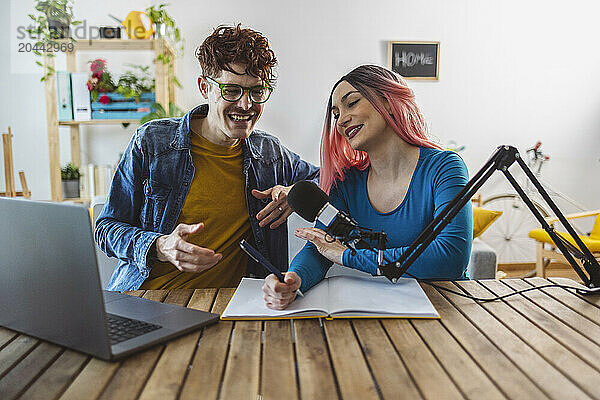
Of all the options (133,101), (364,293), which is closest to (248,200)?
(364,293)

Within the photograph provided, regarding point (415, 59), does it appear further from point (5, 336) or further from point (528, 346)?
point (5, 336)

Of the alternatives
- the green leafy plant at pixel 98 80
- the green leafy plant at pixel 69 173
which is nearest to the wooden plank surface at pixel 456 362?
the green leafy plant at pixel 98 80

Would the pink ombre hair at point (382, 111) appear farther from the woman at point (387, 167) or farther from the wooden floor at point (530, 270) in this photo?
the wooden floor at point (530, 270)

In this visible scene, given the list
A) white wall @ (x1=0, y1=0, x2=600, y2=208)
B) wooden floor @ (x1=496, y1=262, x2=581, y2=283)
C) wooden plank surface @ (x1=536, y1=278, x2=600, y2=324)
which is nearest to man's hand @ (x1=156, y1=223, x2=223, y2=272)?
wooden plank surface @ (x1=536, y1=278, x2=600, y2=324)

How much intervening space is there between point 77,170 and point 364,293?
311 cm

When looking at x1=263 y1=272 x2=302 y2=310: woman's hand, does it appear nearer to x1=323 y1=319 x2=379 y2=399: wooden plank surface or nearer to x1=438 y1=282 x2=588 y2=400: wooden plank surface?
x1=323 y1=319 x2=379 y2=399: wooden plank surface

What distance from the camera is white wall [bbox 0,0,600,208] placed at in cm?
432

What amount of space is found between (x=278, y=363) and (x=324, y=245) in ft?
1.96

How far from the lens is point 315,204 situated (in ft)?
4.09

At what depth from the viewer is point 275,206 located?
1808 millimetres

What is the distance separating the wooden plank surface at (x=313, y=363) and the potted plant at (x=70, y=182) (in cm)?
310

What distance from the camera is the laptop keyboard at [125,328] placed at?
1.08 metres

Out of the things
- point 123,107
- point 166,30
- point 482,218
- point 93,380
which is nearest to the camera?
point 93,380

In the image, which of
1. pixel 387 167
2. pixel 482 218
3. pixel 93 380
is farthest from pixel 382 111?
pixel 482 218
